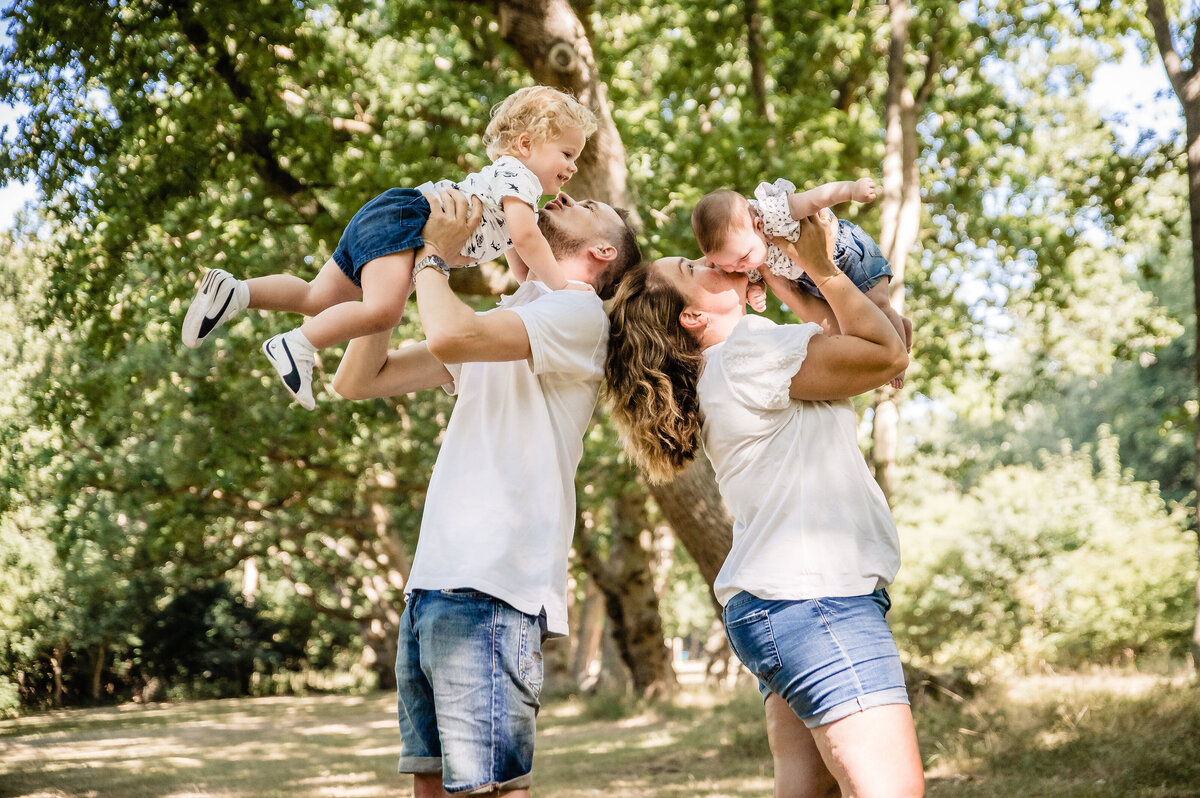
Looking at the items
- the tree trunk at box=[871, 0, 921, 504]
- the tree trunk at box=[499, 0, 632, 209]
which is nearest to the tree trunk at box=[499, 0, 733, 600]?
the tree trunk at box=[499, 0, 632, 209]

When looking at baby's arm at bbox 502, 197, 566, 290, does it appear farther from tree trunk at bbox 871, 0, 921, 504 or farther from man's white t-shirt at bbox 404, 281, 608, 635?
tree trunk at bbox 871, 0, 921, 504

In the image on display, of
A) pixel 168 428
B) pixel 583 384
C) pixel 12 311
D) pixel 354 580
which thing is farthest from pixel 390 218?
pixel 354 580

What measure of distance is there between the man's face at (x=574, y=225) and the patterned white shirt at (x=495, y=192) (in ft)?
0.27

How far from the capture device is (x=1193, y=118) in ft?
22.9

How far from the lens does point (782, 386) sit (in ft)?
7.65

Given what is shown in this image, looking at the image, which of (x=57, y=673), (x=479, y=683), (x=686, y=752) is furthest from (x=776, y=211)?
(x=57, y=673)

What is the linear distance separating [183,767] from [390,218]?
8.79 metres

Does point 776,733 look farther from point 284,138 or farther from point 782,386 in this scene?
point 284,138

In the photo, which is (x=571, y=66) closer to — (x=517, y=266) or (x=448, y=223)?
(x=517, y=266)

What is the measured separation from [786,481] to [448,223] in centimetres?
106

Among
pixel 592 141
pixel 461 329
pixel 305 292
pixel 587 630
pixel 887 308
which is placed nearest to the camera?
pixel 461 329

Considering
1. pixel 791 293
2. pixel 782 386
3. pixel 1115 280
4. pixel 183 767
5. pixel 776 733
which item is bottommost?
pixel 183 767

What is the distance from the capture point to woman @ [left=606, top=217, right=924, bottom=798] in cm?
213

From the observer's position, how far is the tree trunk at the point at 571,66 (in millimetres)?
6719
